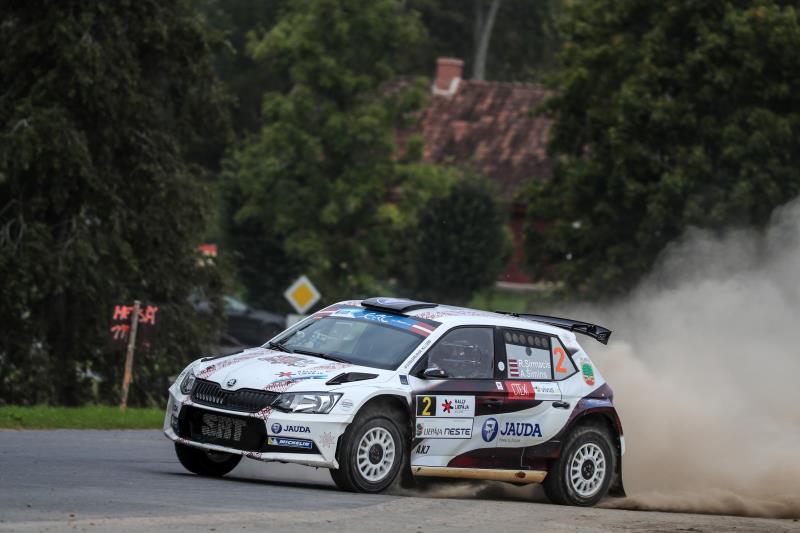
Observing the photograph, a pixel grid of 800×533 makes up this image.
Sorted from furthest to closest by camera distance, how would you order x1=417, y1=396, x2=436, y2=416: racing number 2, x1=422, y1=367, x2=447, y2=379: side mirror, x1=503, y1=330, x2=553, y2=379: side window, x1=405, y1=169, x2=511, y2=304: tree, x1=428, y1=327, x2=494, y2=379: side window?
x1=405, y1=169, x2=511, y2=304: tree
x1=503, y1=330, x2=553, y2=379: side window
x1=428, y1=327, x2=494, y2=379: side window
x1=422, y1=367, x2=447, y2=379: side mirror
x1=417, y1=396, x2=436, y2=416: racing number 2

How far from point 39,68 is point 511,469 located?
1608 centimetres

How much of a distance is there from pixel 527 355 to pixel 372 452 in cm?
203

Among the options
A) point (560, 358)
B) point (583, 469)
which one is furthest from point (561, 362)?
point (583, 469)

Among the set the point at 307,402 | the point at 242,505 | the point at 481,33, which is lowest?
the point at 242,505

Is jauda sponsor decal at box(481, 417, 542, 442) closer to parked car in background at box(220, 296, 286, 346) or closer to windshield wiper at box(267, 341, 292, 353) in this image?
windshield wiper at box(267, 341, 292, 353)

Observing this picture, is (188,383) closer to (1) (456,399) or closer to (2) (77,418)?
(1) (456,399)

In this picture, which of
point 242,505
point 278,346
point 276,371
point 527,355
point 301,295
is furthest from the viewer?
point 301,295

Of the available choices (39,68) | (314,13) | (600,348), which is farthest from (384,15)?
(600,348)

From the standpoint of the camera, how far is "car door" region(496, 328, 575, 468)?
14.6 metres

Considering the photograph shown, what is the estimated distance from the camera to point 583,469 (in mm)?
15031

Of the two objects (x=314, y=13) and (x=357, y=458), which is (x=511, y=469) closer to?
(x=357, y=458)

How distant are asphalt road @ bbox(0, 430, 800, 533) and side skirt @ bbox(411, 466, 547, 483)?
0.68 feet

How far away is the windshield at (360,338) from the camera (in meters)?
14.1

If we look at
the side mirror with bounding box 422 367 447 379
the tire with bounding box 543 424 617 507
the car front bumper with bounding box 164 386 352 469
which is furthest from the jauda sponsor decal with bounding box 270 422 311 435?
the tire with bounding box 543 424 617 507
